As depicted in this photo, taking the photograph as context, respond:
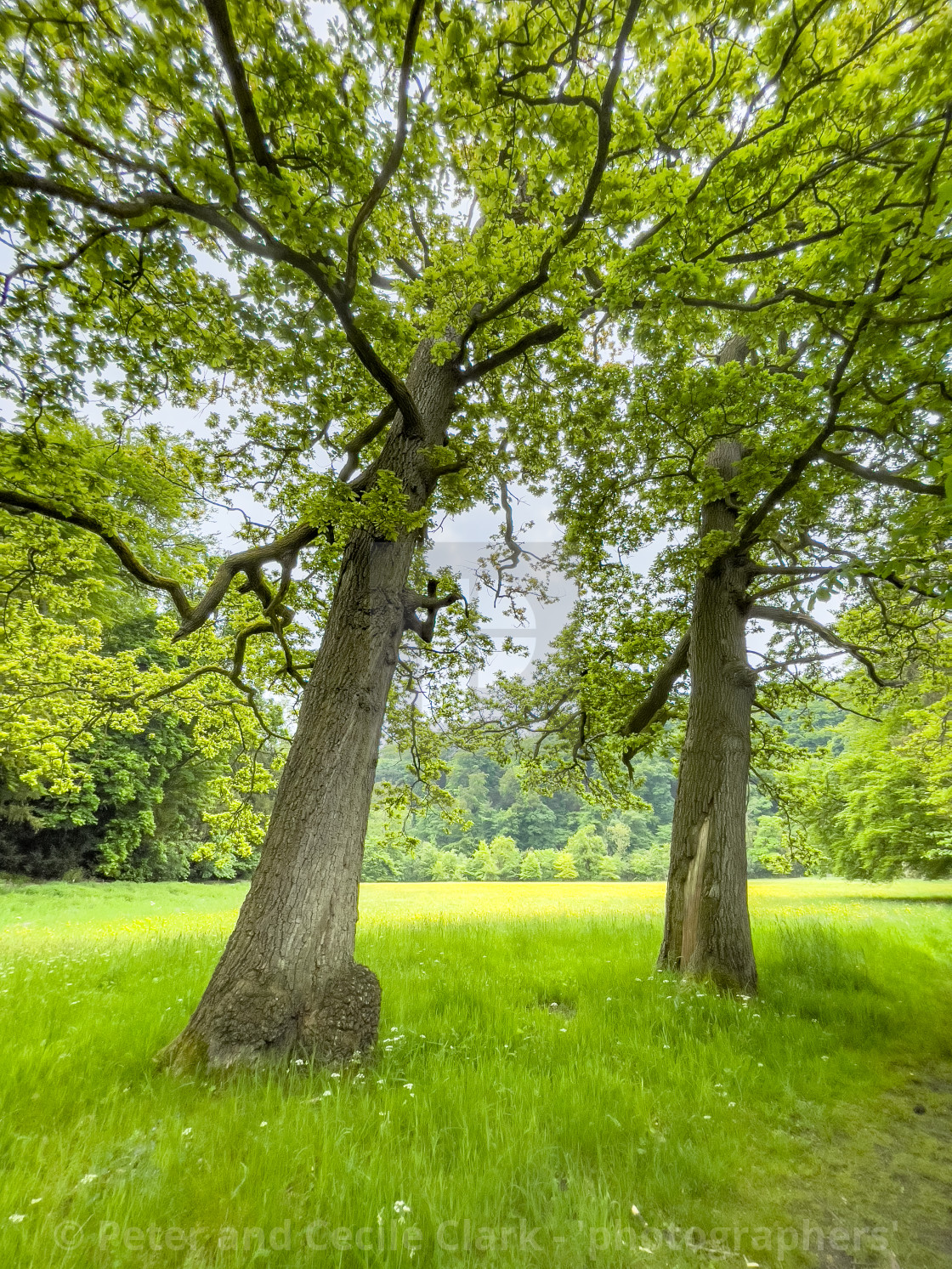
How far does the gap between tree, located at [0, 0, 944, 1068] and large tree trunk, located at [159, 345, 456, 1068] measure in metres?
0.02

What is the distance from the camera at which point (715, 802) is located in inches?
224

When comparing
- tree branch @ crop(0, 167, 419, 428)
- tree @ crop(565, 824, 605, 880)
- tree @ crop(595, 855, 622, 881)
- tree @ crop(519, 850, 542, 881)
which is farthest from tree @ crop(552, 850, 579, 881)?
tree branch @ crop(0, 167, 419, 428)

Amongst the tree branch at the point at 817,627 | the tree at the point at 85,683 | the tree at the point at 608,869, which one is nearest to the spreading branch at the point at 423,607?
the tree at the point at 85,683

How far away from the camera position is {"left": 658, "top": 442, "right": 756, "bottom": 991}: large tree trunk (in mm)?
5254

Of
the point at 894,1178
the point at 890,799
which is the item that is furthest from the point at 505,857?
the point at 894,1178

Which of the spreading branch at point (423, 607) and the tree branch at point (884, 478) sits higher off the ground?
the tree branch at point (884, 478)

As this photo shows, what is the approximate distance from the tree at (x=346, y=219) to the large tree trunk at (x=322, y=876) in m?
0.02

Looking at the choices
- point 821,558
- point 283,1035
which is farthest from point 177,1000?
point 821,558

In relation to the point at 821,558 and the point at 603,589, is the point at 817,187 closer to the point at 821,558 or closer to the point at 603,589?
the point at 821,558

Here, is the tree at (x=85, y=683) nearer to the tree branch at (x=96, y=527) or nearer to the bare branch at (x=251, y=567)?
the tree branch at (x=96, y=527)

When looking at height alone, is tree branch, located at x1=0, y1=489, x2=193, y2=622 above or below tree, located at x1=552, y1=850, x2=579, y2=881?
above

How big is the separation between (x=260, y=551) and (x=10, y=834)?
75.7 ft

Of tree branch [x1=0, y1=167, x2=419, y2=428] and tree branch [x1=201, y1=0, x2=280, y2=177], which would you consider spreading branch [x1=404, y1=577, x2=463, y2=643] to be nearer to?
tree branch [x1=0, y1=167, x2=419, y2=428]

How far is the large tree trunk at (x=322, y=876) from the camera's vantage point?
326 cm
